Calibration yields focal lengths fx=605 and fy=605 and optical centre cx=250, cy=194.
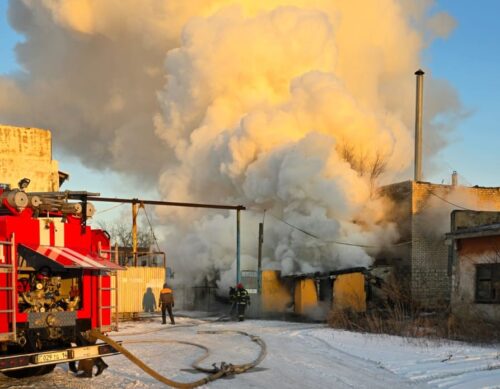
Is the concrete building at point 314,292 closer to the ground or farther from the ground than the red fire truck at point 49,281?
closer to the ground

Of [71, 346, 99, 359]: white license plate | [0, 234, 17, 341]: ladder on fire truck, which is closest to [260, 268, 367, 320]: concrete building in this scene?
[71, 346, 99, 359]: white license plate

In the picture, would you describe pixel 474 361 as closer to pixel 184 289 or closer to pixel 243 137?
pixel 243 137

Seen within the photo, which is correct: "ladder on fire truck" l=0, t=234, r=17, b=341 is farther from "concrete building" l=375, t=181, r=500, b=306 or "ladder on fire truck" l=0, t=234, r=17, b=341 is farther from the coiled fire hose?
"concrete building" l=375, t=181, r=500, b=306

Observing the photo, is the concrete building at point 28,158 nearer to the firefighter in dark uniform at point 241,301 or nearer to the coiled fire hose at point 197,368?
the firefighter in dark uniform at point 241,301

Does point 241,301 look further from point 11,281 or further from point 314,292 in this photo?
point 11,281

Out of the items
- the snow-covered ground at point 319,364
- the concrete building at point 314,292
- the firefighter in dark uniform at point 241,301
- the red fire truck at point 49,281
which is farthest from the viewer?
the concrete building at point 314,292

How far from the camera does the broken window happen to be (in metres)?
17.8

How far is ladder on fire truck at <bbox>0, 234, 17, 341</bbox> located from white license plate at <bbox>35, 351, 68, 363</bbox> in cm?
42

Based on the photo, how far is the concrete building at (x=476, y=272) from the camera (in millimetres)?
17750

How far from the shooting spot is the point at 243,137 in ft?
109

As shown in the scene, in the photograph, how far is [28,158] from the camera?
3462 cm

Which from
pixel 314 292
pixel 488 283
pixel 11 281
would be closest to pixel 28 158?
pixel 314 292

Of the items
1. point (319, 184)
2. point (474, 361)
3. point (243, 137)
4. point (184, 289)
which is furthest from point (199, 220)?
point (474, 361)

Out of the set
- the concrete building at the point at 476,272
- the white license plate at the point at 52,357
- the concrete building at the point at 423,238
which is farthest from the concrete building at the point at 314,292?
the white license plate at the point at 52,357
